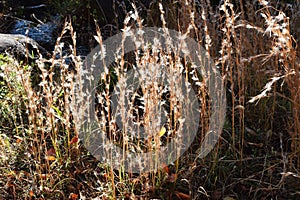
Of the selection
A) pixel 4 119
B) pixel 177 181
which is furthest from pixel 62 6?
pixel 177 181

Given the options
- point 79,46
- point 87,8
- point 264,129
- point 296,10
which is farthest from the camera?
point 87,8

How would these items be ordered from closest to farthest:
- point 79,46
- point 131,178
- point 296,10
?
point 131,178 → point 296,10 → point 79,46

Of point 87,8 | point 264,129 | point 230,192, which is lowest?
point 230,192

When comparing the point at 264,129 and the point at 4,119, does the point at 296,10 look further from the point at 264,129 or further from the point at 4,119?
the point at 4,119

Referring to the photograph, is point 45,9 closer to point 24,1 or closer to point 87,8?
point 24,1

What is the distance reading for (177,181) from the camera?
2.33m

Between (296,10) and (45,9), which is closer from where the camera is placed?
(296,10)

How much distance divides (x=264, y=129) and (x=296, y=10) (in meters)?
1.48

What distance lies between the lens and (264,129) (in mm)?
2699

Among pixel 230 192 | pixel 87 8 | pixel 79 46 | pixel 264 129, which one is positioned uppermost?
pixel 87 8

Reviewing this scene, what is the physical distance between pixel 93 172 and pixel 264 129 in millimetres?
1056

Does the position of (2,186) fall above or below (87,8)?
below

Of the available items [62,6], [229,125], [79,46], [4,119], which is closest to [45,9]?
[62,6]

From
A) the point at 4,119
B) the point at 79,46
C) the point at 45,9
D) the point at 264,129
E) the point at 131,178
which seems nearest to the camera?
the point at 131,178
